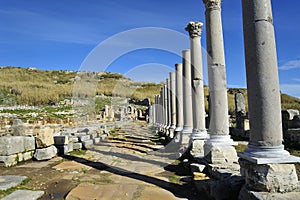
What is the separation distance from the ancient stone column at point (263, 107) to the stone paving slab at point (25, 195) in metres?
3.35

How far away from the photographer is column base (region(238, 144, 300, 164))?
3.47m

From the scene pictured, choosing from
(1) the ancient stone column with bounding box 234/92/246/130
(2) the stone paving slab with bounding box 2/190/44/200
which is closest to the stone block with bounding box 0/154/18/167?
(2) the stone paving slab with bounding box 2/190/44/200

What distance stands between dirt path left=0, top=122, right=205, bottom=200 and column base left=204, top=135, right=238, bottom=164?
692 mm

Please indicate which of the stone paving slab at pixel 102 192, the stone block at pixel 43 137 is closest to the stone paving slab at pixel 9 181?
the stone paving slab at pixel 102 192

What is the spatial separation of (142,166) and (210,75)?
3029 mm

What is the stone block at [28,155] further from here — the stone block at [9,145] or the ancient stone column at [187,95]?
the ancient stone column at [187,95]

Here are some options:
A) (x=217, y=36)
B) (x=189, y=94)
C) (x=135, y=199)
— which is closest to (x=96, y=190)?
(x=135, y=199)

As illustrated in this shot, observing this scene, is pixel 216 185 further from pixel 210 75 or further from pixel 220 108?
pixel 210 75

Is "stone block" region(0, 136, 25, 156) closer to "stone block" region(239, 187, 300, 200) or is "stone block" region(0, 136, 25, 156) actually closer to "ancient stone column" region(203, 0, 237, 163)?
"ancient stone column" region(203, 0, 237, 163)

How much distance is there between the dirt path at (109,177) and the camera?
453 centimetres

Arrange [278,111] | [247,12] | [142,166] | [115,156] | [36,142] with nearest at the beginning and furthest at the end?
1. [278,111]
2. [247,12]
3. [142,166]
4. [36,142]
5. [115,156]

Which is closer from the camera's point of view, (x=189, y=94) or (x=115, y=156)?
(x=115, y=156)

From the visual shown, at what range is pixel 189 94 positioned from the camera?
1033 cm

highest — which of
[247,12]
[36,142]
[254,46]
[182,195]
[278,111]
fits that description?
[247,12]
